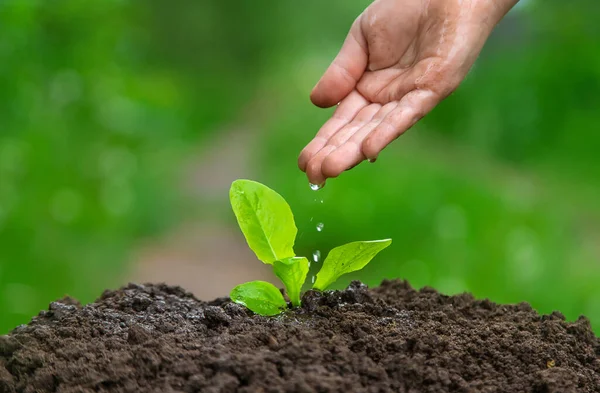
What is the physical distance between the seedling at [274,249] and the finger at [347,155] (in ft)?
0.49

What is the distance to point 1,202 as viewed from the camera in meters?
3.10

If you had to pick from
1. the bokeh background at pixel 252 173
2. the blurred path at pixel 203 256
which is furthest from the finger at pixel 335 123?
the blurred path at pixel 203 256

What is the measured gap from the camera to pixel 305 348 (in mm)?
1137

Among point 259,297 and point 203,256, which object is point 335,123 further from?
point 203,256

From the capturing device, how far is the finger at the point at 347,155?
1.52m

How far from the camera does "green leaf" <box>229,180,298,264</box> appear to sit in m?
1.42

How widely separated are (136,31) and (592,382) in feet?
18.9

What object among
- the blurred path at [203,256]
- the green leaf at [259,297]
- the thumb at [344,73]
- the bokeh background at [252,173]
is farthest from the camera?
→ the blurred path at [203,256]

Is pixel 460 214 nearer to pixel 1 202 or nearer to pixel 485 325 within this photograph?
pixel 1 202

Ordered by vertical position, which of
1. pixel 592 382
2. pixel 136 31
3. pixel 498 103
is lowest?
pixel 592 382

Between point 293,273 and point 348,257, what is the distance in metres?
0.11

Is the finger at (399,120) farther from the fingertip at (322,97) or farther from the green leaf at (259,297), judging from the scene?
the green leaf at (259,297)

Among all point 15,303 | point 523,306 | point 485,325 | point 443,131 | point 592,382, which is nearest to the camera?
point 592,382

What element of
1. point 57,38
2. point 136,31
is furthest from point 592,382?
point 136,31
